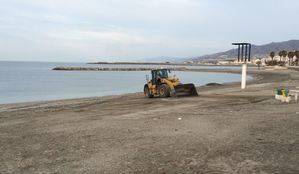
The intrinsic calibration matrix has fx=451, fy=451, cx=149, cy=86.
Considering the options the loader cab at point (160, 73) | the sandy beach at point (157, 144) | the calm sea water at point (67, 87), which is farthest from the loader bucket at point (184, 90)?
the calm sea water at point (67, 87)

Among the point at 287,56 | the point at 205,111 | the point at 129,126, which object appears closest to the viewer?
the point at 129,126

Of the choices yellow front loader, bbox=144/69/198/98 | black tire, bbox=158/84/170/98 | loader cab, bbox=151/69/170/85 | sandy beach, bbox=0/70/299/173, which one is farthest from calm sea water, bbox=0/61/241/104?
sandy beach, bbox=0/70/299/173

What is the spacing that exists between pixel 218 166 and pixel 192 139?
8.84 ft

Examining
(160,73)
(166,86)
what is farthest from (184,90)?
(160,73)

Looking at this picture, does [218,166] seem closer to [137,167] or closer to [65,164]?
[137,167]

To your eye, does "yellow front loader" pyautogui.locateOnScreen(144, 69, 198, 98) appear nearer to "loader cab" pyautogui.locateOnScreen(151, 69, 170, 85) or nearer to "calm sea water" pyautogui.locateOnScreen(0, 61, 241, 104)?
"loader cab" pyautogui.locateOnScreen(151, 69, 170, 85)

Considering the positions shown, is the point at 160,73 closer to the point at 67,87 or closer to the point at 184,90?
the point at 184,90

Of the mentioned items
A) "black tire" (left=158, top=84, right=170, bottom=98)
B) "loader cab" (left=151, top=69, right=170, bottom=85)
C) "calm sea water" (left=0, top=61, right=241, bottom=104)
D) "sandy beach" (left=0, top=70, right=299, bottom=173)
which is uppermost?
"loader cab" (left=151, top=69, right=170, bottom=85)

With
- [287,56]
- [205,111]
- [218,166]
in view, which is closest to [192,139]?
[218,166]

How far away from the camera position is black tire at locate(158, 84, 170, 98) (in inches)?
975

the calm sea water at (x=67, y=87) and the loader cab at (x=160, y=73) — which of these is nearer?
the loader cab at (x=160, y=73)

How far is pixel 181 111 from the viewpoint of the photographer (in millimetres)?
17250

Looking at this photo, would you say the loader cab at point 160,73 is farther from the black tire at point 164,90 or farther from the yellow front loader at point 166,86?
the black tire at point 164,90

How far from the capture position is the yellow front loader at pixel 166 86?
80.8ft
